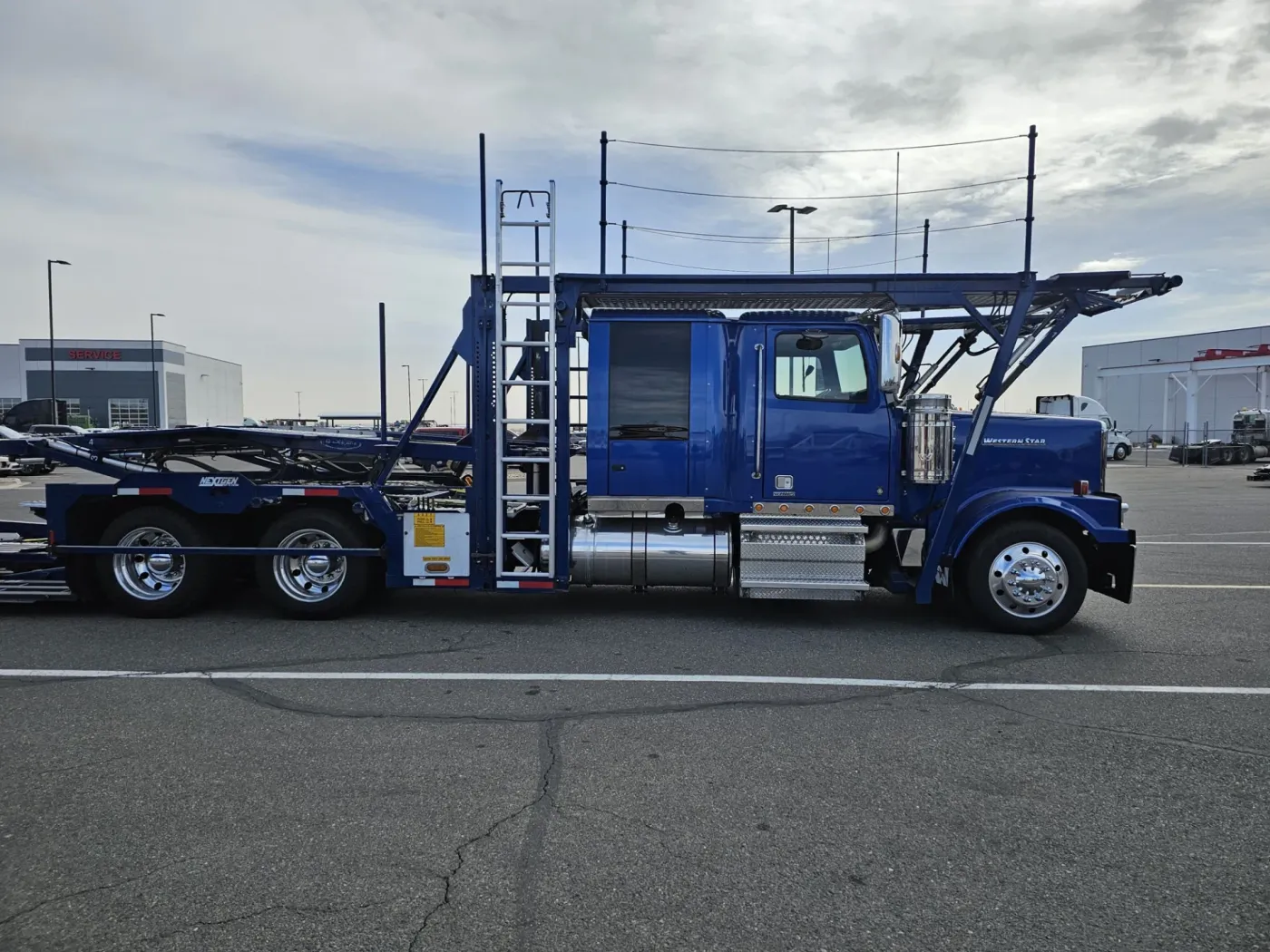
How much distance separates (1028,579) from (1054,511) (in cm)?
60

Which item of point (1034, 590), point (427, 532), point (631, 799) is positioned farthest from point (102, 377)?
point (631, 799)

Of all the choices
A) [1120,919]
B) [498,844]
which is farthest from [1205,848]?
[498,844]

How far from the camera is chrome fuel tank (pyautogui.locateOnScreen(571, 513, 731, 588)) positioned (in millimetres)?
7223

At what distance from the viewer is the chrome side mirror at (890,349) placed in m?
6.68

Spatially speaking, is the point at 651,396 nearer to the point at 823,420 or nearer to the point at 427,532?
the point at 823,420

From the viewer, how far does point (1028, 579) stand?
678 centimetres

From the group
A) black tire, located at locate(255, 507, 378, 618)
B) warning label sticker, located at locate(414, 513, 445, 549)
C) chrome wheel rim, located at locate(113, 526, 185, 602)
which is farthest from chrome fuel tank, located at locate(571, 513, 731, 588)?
chrome wheel rim, located at locate(113, 526, 185, 602)

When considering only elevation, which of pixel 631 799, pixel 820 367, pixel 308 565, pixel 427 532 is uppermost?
pixel 820 367

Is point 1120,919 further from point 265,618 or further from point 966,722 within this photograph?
point 265,618

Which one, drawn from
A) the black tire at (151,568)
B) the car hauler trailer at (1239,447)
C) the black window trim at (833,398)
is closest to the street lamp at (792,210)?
the black window trim at (833,398)

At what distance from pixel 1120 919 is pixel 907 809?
925mm

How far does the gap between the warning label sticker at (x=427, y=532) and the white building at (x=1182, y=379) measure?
170 feet

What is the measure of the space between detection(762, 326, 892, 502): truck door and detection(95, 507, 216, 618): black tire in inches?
189

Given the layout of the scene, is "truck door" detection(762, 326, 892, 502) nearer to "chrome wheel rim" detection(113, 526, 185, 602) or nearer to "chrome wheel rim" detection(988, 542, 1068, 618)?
"chrome wheel rim" detection(988, 542, 1068, 618)
